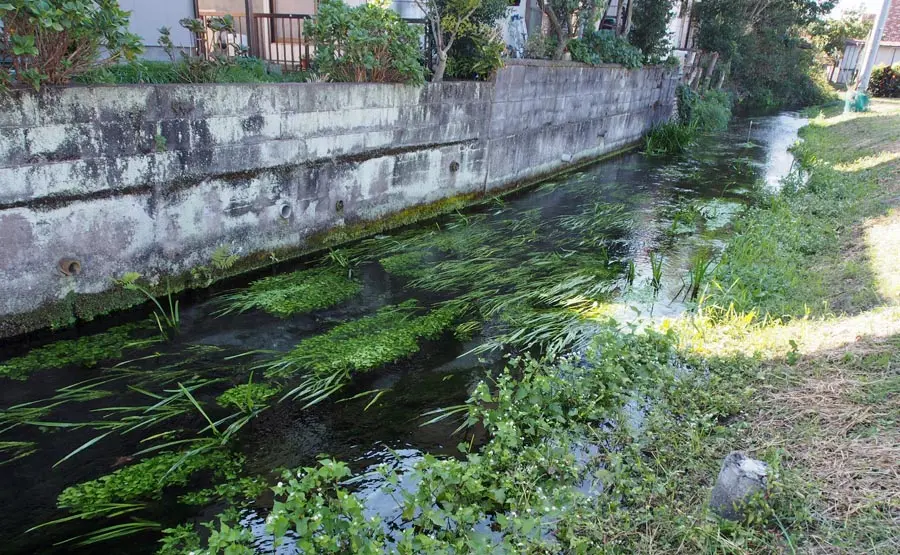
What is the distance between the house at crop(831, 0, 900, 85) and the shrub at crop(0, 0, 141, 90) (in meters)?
37.1

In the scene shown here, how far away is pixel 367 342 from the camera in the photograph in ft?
16.0

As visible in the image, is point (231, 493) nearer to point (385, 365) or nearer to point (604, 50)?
point (385, 365)

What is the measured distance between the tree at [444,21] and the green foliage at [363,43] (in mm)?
836

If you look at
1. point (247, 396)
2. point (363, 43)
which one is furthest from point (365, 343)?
point (363, 43)

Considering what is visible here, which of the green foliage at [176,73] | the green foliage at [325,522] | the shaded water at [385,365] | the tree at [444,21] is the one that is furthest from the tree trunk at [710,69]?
the green foliage at [325,522]

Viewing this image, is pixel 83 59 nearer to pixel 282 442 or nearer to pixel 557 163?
pixel 282 442

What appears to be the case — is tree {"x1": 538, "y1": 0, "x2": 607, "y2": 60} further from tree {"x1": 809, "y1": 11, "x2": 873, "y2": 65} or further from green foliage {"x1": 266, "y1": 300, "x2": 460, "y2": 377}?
tree {"x1": 809, "y1": 11, "x2": 873, "y2": 65}

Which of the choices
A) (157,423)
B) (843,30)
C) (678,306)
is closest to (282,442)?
(157,423)

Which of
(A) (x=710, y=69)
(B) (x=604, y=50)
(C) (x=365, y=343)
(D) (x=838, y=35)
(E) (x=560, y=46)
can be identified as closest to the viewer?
(C) (x=365, y=343)

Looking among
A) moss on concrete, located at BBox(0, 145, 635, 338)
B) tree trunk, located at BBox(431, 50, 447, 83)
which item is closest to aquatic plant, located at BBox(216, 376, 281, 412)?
moss on concrete, located at BBox(0, 145, 635, 338)

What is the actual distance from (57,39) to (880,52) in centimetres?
4143

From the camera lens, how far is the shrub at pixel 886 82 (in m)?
26.6

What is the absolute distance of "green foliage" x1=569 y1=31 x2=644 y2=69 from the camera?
12055 mm

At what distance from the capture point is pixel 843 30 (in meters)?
34.8
